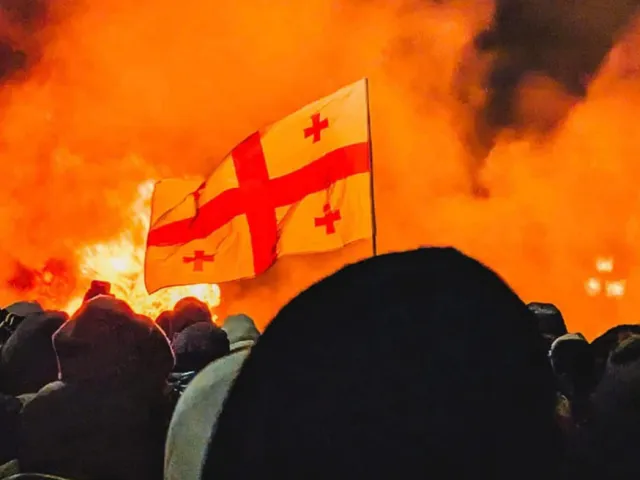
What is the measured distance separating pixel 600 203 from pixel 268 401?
9.68ft

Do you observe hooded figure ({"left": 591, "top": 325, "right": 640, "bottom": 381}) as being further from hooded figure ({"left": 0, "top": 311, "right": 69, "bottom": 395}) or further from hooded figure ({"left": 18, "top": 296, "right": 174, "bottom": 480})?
hooded figure ({"left": 0, "top": 311, "right": 69, "bottom": 395})

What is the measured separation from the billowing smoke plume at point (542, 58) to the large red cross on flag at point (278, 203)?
→ 109cm

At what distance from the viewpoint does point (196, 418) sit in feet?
2.51

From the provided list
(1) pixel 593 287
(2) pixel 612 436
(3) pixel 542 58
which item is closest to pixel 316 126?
(3) pixel 542 58

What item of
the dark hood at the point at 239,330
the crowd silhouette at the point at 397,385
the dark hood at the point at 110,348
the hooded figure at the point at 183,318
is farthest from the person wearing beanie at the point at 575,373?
the hooded figure at the point at 183,318

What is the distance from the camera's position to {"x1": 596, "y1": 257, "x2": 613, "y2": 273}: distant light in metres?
3.09

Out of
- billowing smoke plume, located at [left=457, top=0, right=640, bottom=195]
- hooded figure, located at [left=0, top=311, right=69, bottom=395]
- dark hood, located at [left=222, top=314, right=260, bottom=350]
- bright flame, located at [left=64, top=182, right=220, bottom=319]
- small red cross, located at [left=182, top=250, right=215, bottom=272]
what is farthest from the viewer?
bright flame, located at [left=64, top=182, right=220, bottom=319]

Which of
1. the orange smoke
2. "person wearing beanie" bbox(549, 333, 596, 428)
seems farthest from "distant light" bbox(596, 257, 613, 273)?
"person wearing beanie" bbox(549, 333, 596, 428)

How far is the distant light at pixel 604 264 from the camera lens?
10.1 feet

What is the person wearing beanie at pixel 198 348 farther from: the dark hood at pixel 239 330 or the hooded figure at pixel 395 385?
the hooded figure at pixel 395 385

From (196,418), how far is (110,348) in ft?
0.78

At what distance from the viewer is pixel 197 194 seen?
2.63 metres

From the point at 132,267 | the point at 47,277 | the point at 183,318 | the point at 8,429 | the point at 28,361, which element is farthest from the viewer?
the point at 132,267

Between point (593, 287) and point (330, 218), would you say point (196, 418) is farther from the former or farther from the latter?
point (593, 287)
